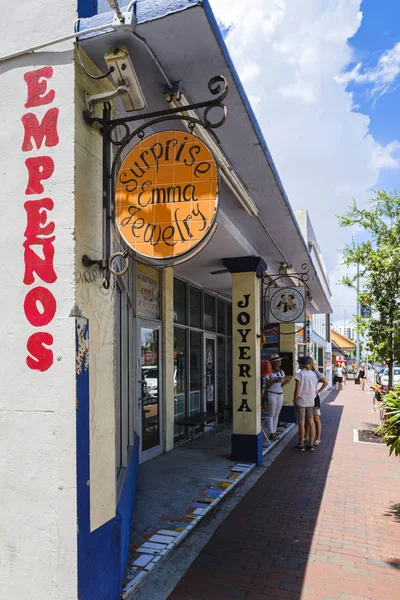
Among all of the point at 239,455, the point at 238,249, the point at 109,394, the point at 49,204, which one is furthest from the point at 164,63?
the point at 239,455

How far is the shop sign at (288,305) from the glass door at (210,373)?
2.31 meters

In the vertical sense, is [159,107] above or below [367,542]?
above

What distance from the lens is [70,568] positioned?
2639mm

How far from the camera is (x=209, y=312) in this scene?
11.8 metres

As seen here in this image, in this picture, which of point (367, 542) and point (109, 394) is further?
point (367, 542)

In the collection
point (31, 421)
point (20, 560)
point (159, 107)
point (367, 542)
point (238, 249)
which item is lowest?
point (367, 542)

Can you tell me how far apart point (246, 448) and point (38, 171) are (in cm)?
596

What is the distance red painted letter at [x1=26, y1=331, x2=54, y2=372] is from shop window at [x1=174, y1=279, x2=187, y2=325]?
653cm

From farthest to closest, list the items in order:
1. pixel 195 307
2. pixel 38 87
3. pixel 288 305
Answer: pixel 195 307 → pixel 288 305 → pixel 38 87

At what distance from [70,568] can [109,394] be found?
998 mm

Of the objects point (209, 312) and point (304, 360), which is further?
point (209, 312)

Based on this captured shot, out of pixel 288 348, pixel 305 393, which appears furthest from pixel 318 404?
pixel 288 348

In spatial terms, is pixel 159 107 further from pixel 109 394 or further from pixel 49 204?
pixel 109 394

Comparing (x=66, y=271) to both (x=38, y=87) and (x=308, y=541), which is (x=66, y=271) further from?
(x=308, y=541)
